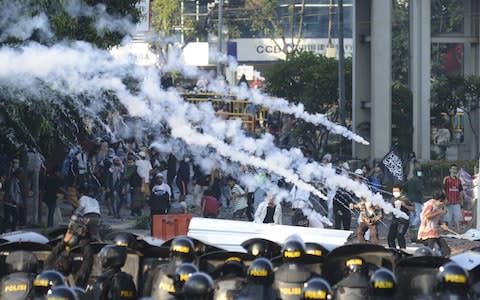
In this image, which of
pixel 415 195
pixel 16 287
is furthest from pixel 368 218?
pixel 16 287

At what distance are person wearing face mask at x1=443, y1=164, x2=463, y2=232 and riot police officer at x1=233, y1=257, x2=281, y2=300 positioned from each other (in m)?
12.2

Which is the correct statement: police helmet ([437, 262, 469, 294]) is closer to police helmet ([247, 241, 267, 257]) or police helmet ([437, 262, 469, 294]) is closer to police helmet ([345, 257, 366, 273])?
police helmet ([345, 257, 366, 273])

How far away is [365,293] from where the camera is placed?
12602 millimetres

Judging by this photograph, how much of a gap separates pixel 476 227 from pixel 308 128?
12293mm

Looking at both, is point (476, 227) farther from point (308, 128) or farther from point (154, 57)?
point (308, 128)

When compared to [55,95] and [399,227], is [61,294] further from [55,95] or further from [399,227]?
[399,227]

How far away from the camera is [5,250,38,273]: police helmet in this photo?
45.1ft

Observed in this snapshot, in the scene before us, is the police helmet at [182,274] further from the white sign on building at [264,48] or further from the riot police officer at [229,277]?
the white sign on building at [264,48]

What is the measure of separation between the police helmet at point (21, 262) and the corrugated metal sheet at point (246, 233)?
329 cm

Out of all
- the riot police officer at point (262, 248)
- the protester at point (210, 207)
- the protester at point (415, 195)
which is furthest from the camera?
the protester at point (415, 195)

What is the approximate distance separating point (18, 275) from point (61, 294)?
7.41ft

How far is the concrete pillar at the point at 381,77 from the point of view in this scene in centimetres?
3800

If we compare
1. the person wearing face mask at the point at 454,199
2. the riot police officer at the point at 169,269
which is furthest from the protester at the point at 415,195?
the riot police officer at the point at 169,269

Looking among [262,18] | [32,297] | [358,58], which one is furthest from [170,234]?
[262,18]
